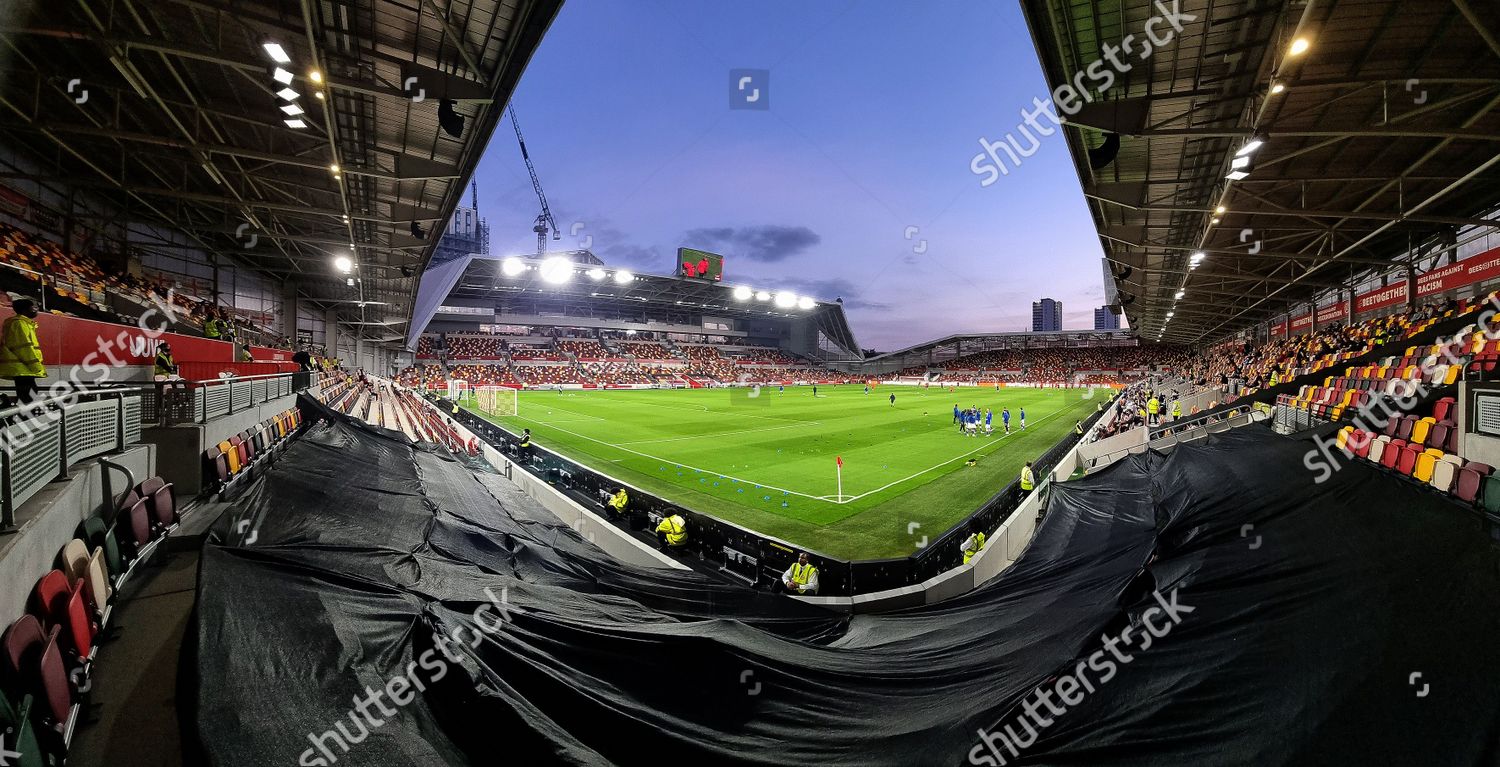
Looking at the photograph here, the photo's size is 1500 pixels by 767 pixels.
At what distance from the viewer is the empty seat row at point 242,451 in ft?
22.8

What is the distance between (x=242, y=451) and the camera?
804 cm

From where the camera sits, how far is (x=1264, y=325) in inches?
1770

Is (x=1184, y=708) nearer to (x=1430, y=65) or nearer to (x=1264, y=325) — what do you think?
(x=1430, y=65)

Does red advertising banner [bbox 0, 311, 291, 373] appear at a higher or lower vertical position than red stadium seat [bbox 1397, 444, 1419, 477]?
higher

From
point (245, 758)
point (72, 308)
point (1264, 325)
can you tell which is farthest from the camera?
point (1264, 325)

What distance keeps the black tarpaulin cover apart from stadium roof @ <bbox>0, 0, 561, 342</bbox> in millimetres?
8161

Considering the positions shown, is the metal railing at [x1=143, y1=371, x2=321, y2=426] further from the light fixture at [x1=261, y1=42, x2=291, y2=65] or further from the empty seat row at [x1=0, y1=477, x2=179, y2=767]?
the light fixture at [x1=261, y1=42, x2=291, y2=65]

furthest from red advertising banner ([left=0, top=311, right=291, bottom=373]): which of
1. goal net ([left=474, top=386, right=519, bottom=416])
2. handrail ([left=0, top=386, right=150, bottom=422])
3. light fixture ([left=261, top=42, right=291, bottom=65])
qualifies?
goal net ([left=474, top=386, right=519, bottom=416])

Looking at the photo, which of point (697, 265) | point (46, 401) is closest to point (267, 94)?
point (46, 401)

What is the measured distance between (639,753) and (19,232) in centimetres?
2398

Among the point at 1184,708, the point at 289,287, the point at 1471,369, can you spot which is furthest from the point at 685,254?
the point at 1184,708

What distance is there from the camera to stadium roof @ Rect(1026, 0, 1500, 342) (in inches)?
338

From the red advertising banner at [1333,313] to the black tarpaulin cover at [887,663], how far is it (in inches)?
1328

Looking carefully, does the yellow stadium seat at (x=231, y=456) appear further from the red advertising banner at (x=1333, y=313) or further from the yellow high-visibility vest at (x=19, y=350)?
the red advertising banner at (x=1333, y=313)
